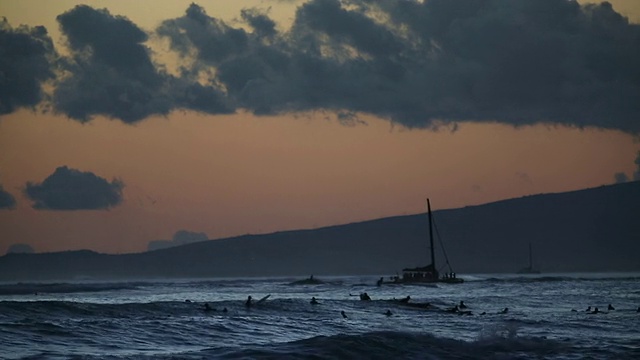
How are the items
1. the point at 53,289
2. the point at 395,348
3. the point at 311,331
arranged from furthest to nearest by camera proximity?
the point at 53,289, the point at 311,331, the point at 395,348

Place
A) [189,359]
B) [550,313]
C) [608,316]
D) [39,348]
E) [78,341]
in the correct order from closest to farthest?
[189,359]
[39,348]
[78,341]
[608,316]
[550,313]

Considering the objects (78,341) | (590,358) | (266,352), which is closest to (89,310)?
(78,341)

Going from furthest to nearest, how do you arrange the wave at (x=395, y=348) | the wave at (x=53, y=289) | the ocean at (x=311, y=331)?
1. the wave at (x=53, y=289)
2. the ocean at (x=311, y=331)
3. the wave at (x=395, y=348)

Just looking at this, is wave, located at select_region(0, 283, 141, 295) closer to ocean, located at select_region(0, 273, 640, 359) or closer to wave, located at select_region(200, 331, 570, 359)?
ocean, located at select_region(0, 273, 640, 359)

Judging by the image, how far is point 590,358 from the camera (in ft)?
123

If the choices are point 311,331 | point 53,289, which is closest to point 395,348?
point 311,331

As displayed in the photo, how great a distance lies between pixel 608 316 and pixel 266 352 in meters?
29.6

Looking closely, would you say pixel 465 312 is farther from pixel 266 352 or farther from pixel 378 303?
pixel 266 352

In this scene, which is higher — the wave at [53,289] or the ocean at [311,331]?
the wave at [53,289]

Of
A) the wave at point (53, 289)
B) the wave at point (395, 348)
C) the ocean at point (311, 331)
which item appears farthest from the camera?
the wave at point (53, 289)

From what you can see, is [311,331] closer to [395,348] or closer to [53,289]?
[395,348]

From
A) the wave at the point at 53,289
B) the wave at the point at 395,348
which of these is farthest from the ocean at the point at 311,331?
the wave at the point at 53,289

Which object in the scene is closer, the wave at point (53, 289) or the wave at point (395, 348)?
the wave at point (395, 348)

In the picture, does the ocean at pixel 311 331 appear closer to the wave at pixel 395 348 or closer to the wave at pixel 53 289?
the wave at pixel 395 348
